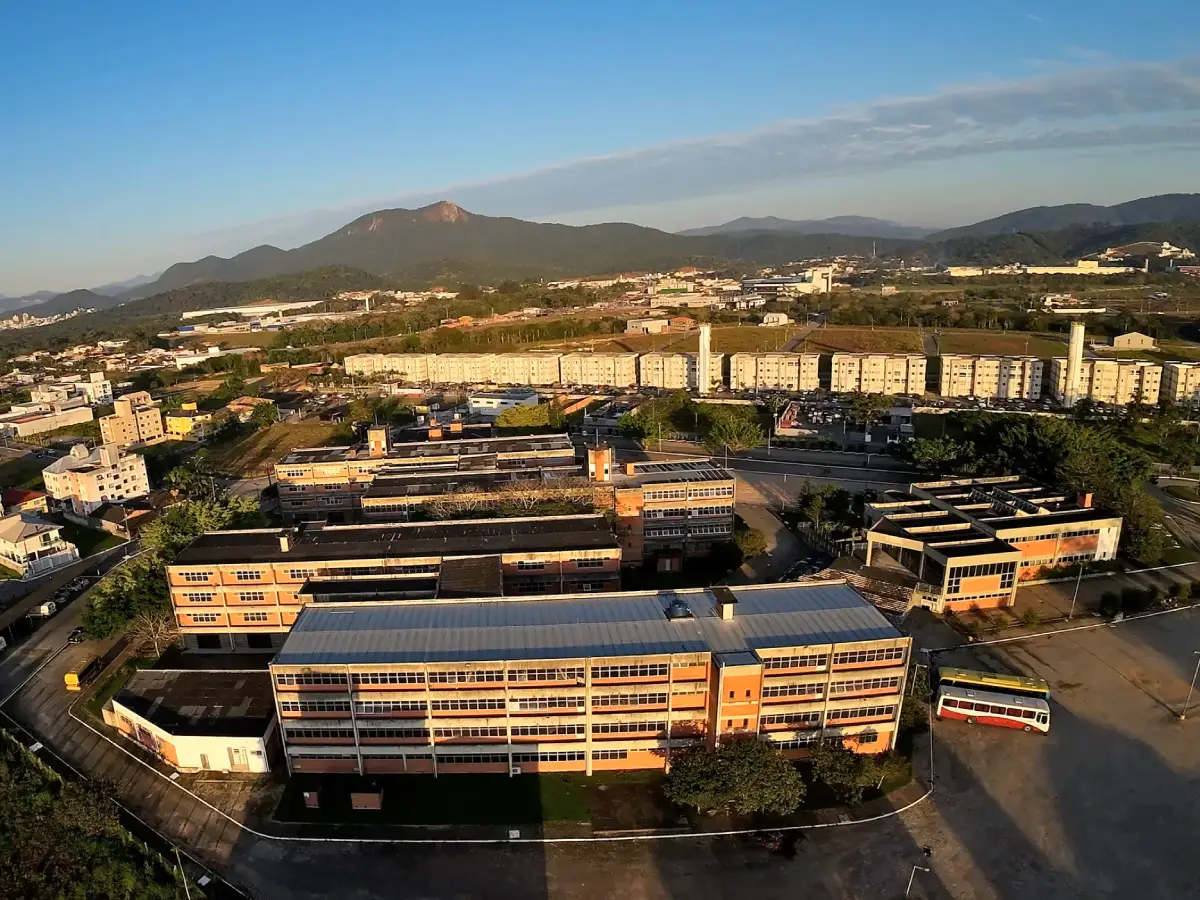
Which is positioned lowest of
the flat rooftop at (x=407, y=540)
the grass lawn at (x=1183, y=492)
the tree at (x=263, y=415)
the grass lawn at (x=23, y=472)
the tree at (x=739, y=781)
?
the grass lawn at (x=1183, y=492)

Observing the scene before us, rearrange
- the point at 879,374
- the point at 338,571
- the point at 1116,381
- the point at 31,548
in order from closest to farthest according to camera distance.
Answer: the point at 338,571
the point at 31,548
the point at 1116,381
the point at 879,374

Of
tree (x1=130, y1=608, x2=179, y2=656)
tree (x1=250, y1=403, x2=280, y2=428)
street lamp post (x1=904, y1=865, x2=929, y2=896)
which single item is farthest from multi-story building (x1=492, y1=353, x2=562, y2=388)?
street lamp post (x1=904, y1=865, x2=929, y2=896)

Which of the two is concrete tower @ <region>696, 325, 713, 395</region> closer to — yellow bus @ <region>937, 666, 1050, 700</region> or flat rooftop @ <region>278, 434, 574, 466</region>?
flat rooftop @ <region>278, 434, 574, 466</region>

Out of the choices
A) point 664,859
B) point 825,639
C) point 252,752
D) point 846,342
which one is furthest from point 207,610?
point 846,342

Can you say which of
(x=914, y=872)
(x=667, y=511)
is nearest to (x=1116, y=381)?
(x=667, y=511)

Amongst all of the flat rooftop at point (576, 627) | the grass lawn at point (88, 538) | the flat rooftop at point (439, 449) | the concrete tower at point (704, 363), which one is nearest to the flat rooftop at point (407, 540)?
the flat rooftop at point (576, 627)

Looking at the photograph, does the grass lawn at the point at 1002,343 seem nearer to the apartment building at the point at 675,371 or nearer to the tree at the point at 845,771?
the apartment building at the point at 675,371

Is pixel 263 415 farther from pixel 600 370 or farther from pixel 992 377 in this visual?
pixel 992 377
